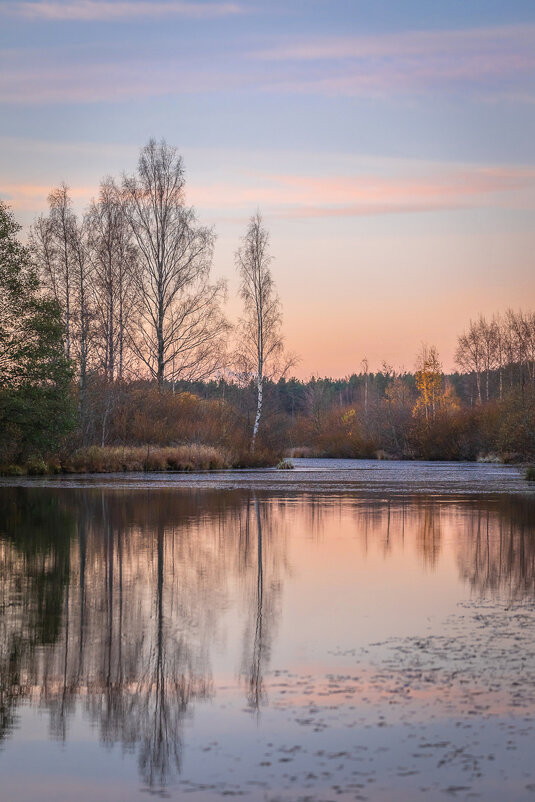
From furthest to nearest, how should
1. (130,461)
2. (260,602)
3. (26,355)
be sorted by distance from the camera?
(130,461), (26,355), (260,602)

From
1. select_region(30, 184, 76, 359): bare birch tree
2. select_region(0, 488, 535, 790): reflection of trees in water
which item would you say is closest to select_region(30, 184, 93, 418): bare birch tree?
select_region(30, 184, 76, 359): bare birch tree

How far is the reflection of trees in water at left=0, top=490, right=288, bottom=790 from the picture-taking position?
6281mm

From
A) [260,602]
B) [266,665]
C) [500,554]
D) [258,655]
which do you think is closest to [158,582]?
[260,602]

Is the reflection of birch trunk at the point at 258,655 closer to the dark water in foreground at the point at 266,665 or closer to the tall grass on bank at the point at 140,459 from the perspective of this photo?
the dark water in foreground at the point at 266,665

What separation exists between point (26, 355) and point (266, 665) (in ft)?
89.6

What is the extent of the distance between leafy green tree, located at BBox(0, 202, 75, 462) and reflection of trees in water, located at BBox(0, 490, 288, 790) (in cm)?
1503

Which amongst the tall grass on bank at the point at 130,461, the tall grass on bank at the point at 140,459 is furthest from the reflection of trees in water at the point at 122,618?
the tall grass on bank at the point at 140,459

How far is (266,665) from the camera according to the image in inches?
296

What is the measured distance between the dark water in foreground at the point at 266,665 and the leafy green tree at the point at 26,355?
17.5 m

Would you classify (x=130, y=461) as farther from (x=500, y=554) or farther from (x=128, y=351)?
(x=500, y=554)

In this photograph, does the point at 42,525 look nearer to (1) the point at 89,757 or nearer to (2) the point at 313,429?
(1) the point at 89,757

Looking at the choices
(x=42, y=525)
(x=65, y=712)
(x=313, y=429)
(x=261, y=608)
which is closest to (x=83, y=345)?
(x=42, y=525)

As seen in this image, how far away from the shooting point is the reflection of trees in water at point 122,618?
628 centimetres

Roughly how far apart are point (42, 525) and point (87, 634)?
970 cm
